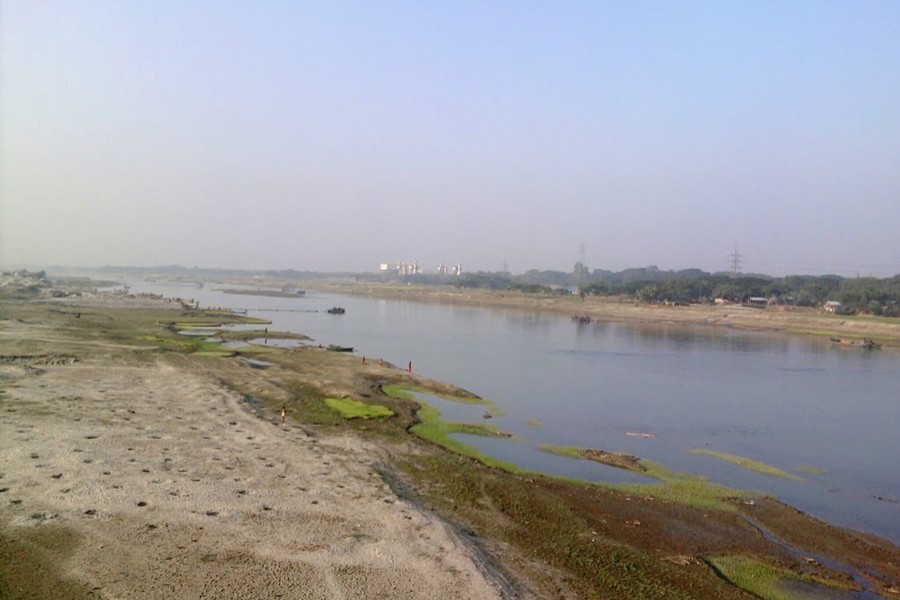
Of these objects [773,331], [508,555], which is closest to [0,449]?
[508,555]

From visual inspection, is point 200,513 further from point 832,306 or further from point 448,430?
point 832,306

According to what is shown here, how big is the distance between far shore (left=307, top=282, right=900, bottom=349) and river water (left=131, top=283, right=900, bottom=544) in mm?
11400

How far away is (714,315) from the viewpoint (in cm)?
7169

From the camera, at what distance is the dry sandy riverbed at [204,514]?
300 inches

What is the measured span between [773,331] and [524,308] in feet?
120

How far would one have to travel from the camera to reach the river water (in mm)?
14898

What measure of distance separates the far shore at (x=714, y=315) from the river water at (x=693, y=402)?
11400 millimetres

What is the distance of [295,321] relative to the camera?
54.8 metres

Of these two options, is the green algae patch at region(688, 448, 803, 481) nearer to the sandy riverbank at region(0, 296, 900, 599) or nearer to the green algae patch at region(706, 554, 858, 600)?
the sandy riverbank at region(0, 296, 900, 599)

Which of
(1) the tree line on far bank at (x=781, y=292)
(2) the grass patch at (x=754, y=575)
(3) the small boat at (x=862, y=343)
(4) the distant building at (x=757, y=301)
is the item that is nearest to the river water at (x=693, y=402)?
(3) the small boat at (x=862, y=343)

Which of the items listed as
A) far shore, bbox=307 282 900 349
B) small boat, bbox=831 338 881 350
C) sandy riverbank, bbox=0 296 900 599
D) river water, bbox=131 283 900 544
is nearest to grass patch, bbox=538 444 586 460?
river water, bbox=131 283 900 544

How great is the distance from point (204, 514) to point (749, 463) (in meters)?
13.1

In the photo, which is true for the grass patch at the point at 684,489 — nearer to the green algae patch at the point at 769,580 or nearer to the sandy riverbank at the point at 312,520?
the sandy riverbank at the point at 312,520

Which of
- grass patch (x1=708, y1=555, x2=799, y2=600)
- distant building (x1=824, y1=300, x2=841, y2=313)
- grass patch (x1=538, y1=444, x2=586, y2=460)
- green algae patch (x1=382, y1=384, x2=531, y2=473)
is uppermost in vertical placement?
distant building (x1=824, y1=300, x2=841, y2=313)
